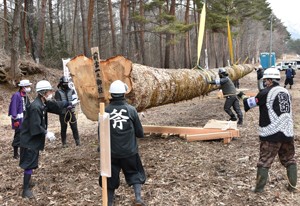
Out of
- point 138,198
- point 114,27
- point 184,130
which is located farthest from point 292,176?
point 114,27

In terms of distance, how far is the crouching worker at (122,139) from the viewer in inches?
165

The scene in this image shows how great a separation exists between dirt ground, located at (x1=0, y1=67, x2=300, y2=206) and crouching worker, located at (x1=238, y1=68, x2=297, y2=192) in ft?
1.13

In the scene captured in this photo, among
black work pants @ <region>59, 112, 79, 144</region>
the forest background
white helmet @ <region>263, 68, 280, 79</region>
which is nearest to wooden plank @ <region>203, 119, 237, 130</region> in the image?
white helmet @ <region>263, 68, 280, 79</region>

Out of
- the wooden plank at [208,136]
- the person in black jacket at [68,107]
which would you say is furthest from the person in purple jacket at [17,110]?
the wooden plank at [208,136]

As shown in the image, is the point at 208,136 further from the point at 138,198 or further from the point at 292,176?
the point at 138,198

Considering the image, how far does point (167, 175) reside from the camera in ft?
17.8

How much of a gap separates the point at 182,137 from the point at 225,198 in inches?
125

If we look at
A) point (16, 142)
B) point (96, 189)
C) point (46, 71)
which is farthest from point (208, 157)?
point (46, 71)

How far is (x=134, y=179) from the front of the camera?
4336 millimetres

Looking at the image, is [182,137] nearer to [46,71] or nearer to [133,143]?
[133,143]

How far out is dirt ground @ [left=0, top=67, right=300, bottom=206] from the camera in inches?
183

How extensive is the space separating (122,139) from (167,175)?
1.57 meters

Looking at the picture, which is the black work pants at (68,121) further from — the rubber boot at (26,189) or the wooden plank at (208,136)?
the rubber boot at (26,189)

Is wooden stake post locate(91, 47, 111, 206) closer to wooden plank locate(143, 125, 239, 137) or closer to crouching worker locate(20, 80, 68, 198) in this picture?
crouching worker locate(20, 80, 68, 198)
